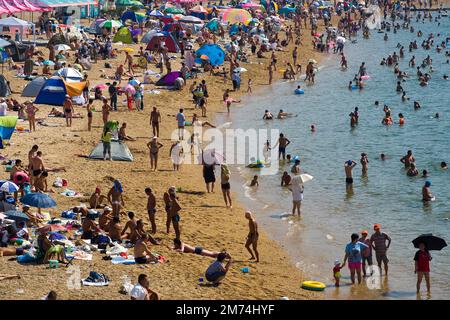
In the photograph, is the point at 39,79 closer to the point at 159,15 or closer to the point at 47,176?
the point at 47,176

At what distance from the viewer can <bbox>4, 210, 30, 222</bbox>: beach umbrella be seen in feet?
56.8

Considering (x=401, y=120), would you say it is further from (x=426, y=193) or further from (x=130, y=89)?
(x=426, y=193)

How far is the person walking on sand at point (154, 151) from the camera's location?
24194mm

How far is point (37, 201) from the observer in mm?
18391

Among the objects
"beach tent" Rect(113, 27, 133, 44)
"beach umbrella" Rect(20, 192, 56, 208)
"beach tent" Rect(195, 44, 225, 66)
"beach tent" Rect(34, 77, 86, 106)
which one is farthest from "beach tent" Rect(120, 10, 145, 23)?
"beach umbrella" Rect(20, 192, 56, 208)

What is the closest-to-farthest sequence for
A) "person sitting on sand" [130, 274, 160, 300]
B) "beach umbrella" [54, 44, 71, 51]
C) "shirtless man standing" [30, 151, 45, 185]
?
1. "person sitting on sand" [130, 274, 160, 300]
2. "shirtless man standing" [30, 151, 45, 185]
3. "beach umbrella" [54, 44, 71, 51]

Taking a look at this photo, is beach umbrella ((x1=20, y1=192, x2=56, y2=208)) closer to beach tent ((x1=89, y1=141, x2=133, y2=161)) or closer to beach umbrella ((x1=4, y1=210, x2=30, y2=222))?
beach umbrella ((x1=4, y1=210, x2=30, y2=222))

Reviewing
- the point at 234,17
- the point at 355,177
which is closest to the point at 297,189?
the point at 355,177

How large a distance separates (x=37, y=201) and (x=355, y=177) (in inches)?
452

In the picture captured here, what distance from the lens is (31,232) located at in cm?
1761

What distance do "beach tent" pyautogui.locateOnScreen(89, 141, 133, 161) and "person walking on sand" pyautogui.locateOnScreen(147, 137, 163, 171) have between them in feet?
2.63

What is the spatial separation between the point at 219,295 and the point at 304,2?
62.0 metres

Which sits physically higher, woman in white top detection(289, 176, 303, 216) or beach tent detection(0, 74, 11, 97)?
beach tent detection(0, 74, 11, 97)

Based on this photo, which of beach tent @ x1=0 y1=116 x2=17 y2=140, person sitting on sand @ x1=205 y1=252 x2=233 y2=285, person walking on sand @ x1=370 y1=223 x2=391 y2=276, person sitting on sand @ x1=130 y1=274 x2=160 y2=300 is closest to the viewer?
person sitting on sand @ x1=130 y1=274 x2=160 y2=300
